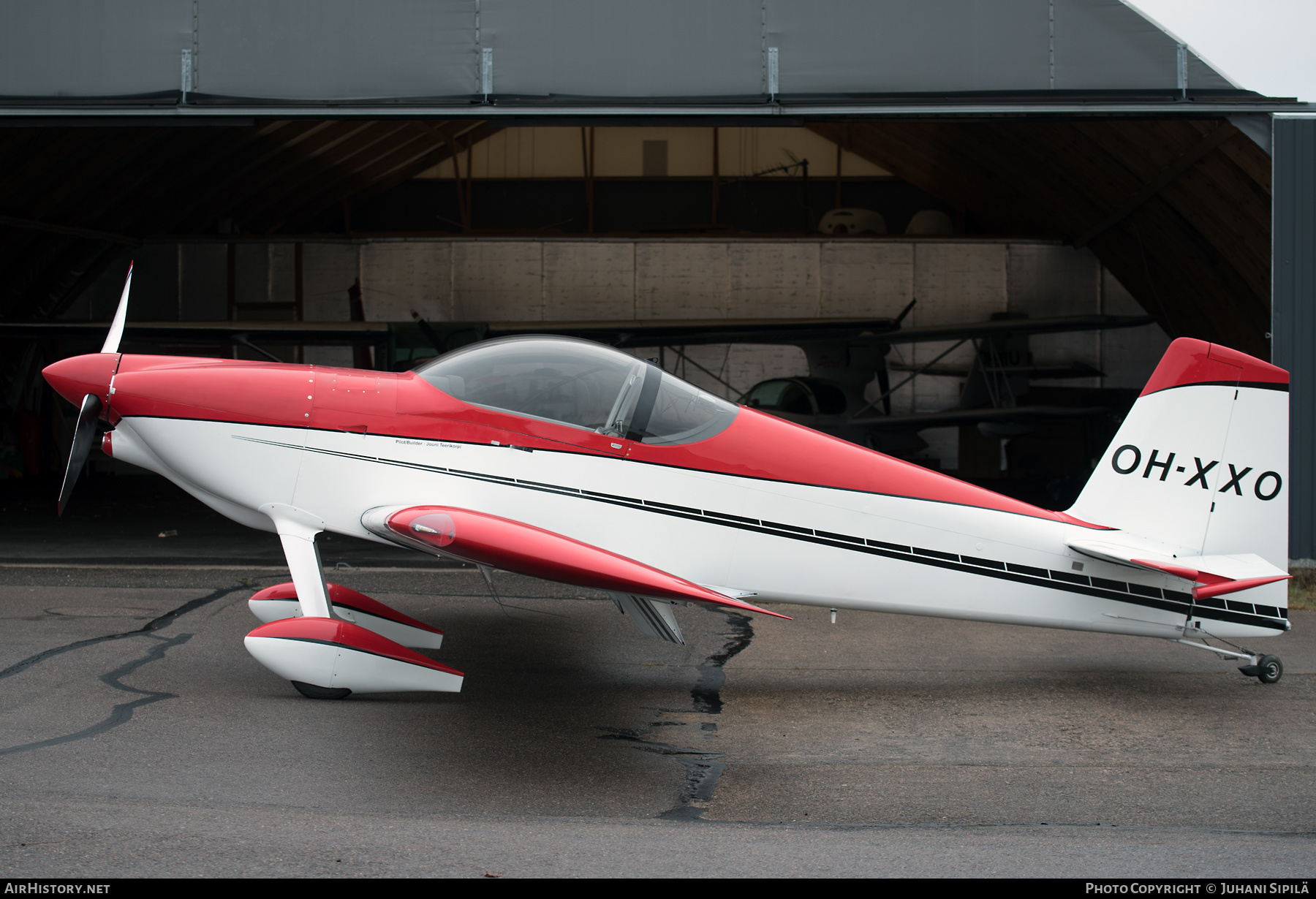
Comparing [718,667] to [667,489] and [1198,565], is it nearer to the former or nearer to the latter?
[667,489]

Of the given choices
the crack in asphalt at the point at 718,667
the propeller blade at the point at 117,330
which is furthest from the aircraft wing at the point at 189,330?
the crack in asphalt at the point at 718,667

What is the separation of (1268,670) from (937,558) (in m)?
2.23

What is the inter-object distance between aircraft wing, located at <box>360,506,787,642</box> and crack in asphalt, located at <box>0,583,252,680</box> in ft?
7.92

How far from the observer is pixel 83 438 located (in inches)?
190

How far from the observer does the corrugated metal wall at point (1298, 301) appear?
25.6ft

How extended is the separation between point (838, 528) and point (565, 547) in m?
1.48

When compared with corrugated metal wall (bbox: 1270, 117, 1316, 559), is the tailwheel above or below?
below

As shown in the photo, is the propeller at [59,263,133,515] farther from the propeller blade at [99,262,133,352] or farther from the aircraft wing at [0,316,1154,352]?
the aircraft wing at [0,316,1154,352]

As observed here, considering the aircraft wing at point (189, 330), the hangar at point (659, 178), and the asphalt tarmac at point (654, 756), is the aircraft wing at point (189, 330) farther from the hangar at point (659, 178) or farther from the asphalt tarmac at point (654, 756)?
the asphalt tarmac at point (654, 756)

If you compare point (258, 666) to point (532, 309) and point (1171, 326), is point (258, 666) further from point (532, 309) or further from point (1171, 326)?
point (1171, 326)

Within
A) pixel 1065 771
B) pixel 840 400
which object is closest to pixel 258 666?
pixel 1065 771

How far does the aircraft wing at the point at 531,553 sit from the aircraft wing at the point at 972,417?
10.2 m

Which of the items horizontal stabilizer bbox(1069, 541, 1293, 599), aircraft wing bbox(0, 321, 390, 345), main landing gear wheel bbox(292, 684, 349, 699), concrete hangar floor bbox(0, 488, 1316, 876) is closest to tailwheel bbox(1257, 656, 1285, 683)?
concrete hangar floor bbox(0, 488, 1316, 876)

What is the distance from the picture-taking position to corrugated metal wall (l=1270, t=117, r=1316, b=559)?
307 inches
